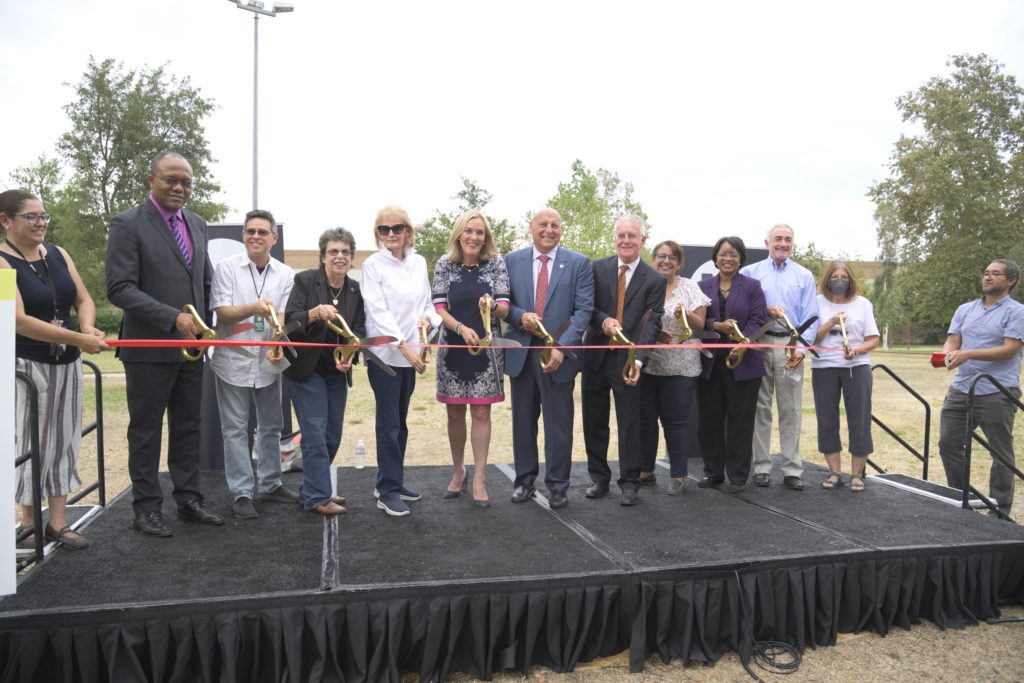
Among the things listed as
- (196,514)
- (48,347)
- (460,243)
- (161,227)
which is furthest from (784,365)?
(48,347)

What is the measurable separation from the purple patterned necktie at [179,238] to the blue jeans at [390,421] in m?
1.16

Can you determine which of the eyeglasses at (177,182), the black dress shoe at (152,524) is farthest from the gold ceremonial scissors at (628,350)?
the black dress shoe at (152,524)

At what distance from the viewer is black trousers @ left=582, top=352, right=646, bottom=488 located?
14.0ft

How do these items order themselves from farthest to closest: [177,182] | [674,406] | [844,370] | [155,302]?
[844,370] < [674,406] < [177,182] < [155,302]

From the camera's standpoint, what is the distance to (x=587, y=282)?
4.24 meters

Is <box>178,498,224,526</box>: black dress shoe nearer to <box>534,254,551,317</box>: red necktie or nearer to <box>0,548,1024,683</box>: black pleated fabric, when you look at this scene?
<box>0,548,1024,683</box>: black pleated fabric

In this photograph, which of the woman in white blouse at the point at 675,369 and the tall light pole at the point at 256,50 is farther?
the tall light pole at the point at 256,50

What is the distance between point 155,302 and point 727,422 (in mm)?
3793

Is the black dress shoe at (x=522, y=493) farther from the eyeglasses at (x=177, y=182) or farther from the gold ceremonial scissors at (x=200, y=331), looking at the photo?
the eyeglasses at (x=177, y=182)

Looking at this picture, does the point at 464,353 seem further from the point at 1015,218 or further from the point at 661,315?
the point at 1015,218

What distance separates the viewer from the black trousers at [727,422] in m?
4.66

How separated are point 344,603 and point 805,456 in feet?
21.9

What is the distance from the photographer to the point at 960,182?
24.3 m

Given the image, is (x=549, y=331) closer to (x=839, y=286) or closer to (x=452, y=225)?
(x=839, y=286)
